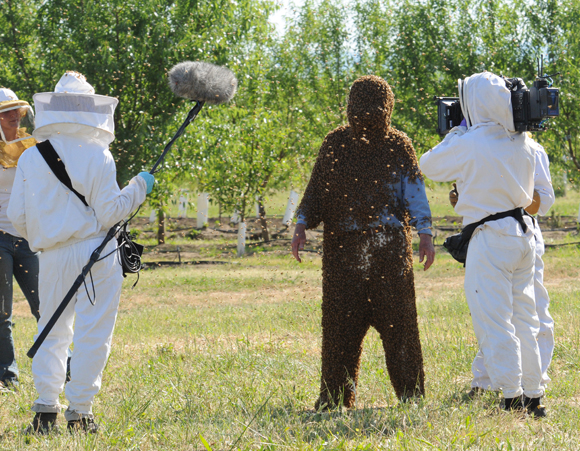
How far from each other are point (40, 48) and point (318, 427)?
1454 cm

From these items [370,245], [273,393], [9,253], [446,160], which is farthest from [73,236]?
[446,160]

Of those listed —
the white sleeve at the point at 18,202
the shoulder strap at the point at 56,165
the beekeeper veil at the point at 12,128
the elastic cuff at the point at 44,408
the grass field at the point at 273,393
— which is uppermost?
the beekeeper veil at the point at 12,128

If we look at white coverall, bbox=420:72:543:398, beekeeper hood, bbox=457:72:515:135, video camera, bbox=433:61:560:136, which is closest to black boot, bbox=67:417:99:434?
white coverall, bbox=420:72:543:398

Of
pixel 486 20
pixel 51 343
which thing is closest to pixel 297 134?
pixel 486 20

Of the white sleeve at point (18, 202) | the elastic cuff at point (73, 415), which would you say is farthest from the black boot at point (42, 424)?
the white sleeve at point (18, 202)

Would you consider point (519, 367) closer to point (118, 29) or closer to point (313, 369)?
point (313, 369)

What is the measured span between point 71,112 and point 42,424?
6.89ft

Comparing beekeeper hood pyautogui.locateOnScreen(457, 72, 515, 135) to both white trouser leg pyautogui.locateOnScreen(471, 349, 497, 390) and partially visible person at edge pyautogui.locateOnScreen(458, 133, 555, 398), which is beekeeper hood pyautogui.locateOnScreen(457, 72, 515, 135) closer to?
partially visible person at edge pyautogui.locateOnScreen(458, 133, 555, 398)

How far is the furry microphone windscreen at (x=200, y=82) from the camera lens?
4.95 metres

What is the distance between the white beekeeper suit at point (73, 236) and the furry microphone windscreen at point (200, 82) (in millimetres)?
881

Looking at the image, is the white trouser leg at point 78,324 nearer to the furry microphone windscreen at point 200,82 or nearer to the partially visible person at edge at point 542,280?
the furry microphone windscreen at point 200,82

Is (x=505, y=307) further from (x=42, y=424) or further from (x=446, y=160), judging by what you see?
(x=42, y=424)

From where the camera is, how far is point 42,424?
4.16 meters

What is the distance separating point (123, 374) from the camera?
5.82 metres
